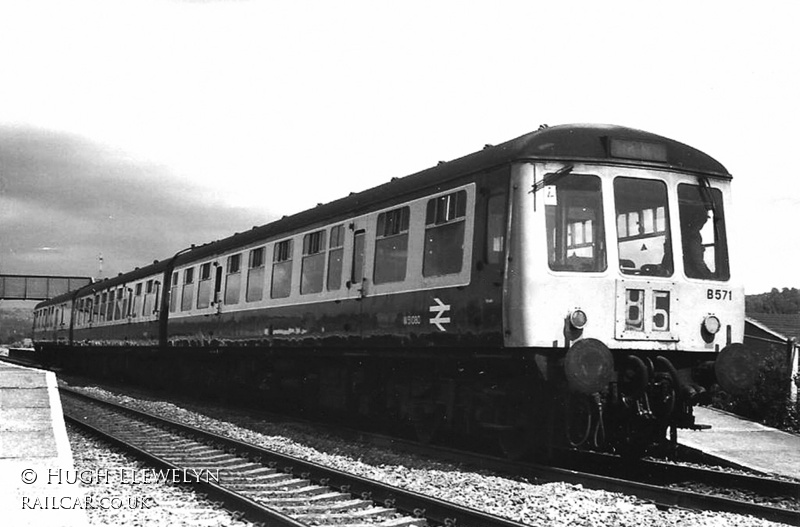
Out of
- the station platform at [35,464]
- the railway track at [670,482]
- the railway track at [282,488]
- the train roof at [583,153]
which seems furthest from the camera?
the train roof at [583,153]

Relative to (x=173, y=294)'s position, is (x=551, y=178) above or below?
above

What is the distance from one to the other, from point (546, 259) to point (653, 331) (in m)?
1.30

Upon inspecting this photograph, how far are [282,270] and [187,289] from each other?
6.29m

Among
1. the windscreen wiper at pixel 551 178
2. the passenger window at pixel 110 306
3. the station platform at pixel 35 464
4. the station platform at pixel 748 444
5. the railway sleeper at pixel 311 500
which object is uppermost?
the windscreen wiper at pixel 551 178

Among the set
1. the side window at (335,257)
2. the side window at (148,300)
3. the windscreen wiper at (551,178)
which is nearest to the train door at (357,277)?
the side window at (335,257)

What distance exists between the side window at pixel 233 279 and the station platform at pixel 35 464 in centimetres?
503

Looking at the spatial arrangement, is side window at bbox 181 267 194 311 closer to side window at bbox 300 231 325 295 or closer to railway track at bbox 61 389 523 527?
side window at bbox 300 231 325 295

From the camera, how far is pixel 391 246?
10.8m

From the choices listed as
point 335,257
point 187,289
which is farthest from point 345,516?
point 187,289

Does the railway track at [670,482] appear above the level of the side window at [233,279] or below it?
below

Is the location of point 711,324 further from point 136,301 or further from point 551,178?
point 136,301

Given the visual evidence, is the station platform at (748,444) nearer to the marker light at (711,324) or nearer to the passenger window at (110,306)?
the marker light at (711,324)

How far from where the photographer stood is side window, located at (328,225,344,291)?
39.8 feet

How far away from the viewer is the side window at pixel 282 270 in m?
14.0
